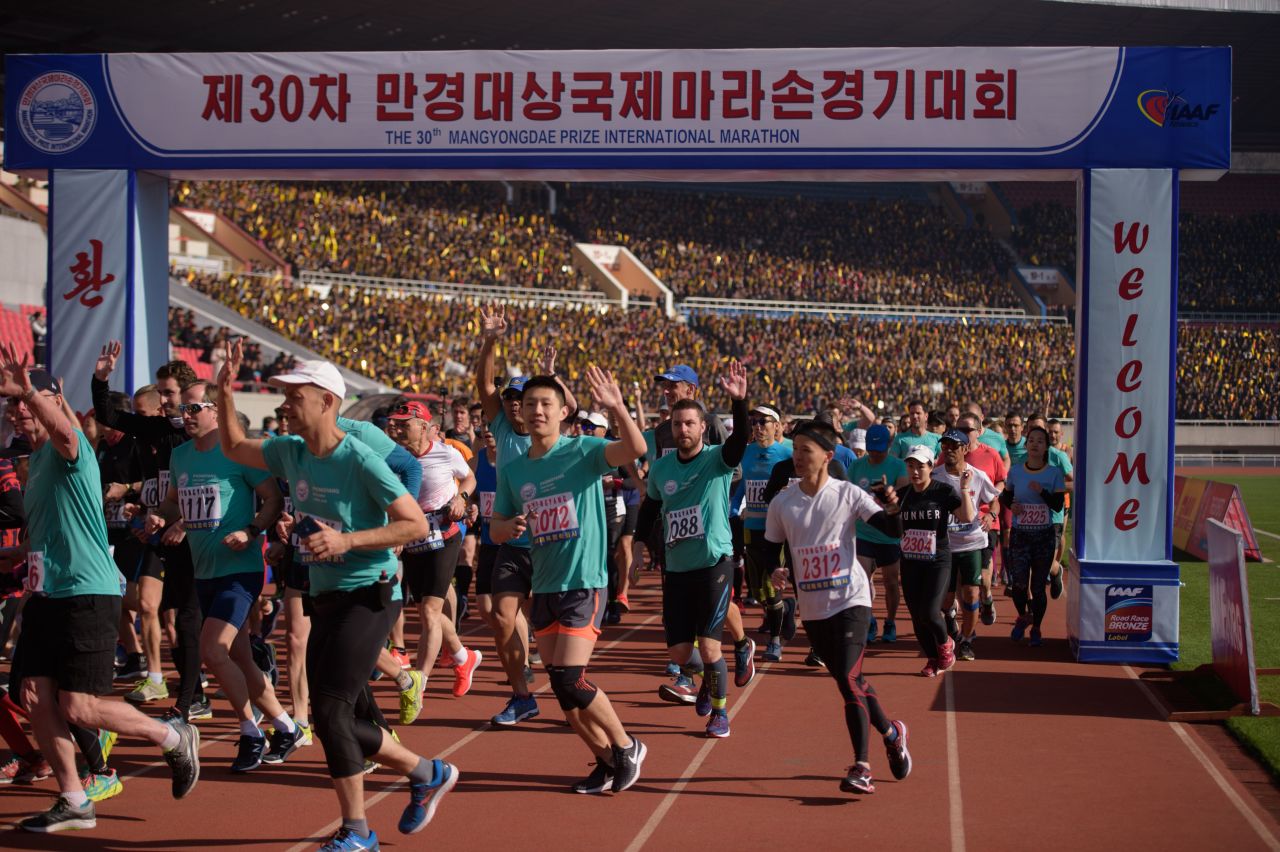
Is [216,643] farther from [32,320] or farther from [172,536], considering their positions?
[32,320]

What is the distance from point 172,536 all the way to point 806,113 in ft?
20.3

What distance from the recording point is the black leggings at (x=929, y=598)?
999 cm

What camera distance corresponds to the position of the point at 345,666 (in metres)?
5.47

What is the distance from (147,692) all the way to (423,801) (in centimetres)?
404

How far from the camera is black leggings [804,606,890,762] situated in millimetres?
6785

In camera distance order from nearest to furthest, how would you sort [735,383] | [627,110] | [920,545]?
[735,383] → [920,545] → [627,110]

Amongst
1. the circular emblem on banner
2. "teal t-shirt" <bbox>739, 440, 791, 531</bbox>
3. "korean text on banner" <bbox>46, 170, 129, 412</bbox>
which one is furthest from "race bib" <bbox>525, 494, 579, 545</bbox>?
the circular emblem on banner

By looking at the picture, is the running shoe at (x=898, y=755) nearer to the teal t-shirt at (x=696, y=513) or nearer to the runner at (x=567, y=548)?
the runner at (x=567, y=548)

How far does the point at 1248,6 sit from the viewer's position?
48.6m

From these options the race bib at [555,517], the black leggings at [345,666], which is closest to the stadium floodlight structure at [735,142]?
the race bib at [555,517]

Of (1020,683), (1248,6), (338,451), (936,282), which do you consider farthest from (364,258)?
Answer: (338,451)

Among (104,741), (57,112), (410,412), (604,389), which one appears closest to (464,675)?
(410,412)

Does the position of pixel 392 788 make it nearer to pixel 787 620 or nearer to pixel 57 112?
pixel 787 620

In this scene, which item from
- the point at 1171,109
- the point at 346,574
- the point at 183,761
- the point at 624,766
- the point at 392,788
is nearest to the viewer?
the point at 346,574
